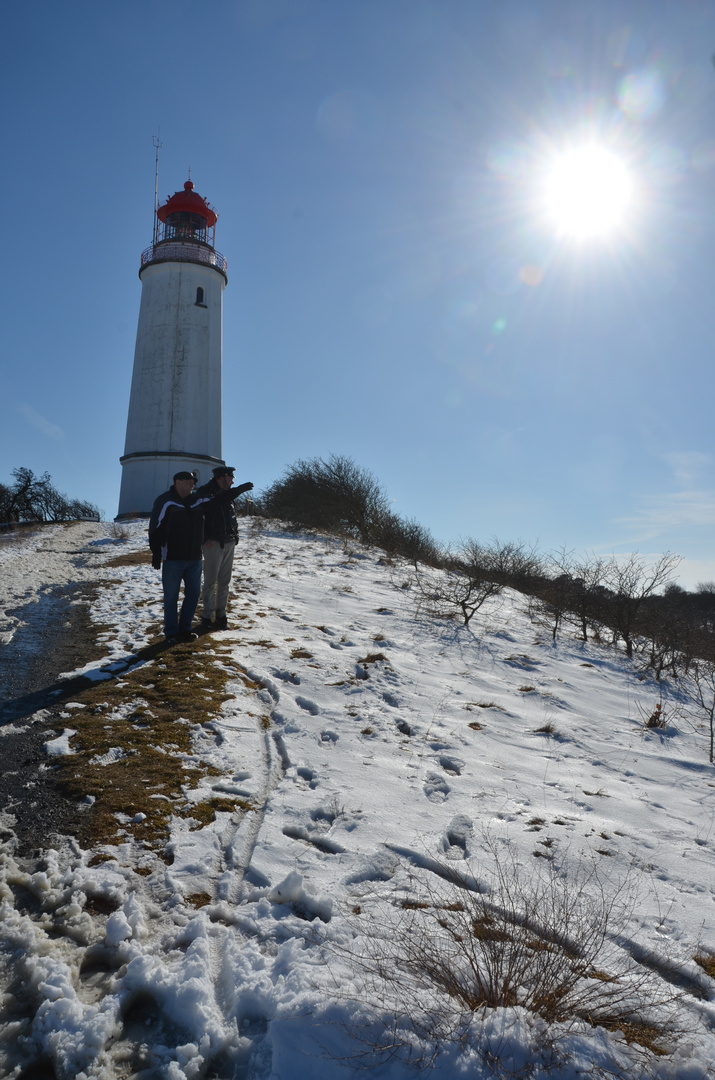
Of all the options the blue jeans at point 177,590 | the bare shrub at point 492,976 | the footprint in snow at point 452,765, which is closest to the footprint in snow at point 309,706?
the footprint in snow at point 452,765

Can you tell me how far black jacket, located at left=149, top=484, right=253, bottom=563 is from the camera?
21.8 ft

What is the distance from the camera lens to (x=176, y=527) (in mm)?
6688

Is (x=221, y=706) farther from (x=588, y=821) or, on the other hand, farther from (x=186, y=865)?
(x=588, y=821)

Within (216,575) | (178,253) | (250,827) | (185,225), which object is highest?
(185,225)

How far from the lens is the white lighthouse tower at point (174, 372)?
75.9 ft

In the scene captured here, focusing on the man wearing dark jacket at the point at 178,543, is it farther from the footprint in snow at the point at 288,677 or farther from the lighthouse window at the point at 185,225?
the lighthouse window at the point at 185,225

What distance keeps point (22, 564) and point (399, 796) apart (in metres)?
10.3

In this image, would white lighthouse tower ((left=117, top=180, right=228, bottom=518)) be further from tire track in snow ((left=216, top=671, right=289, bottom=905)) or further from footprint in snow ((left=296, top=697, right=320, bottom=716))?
tire track in snow ((left=216, top=671, right=289, bottom=905))

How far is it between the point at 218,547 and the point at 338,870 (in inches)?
198

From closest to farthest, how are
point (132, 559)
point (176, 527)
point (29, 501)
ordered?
1. point (176, 527)
2. point (132, 559)
3. point (29, 501)

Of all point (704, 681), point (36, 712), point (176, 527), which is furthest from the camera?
point (704, 681)

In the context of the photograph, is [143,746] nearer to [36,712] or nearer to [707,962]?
[36,712]

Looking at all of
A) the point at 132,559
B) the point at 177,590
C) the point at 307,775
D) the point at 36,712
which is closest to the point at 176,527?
the point at 177,590

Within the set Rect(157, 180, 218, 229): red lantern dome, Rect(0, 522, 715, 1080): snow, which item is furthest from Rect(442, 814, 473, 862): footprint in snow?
Rect(157, 180, 218, 229): red lantern dome
